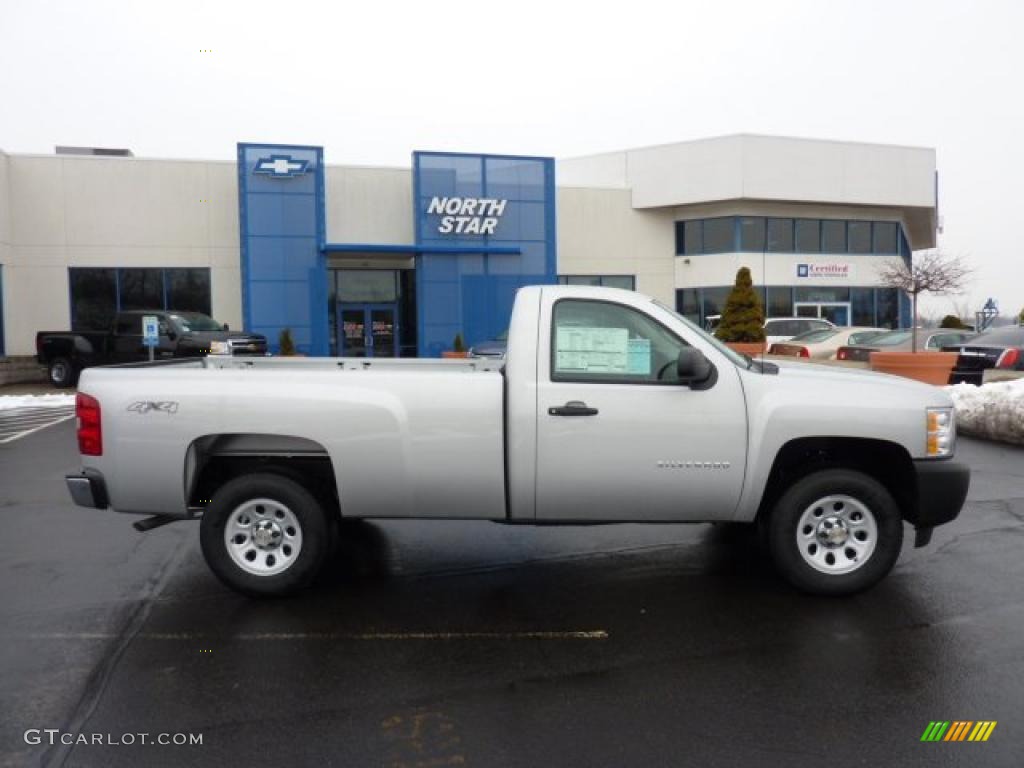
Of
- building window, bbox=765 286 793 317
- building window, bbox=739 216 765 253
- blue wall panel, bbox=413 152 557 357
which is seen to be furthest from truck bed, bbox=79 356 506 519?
building window, bbox=765 286 793 317

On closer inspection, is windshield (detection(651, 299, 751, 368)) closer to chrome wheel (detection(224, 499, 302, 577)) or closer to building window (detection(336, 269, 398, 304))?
chrome wheel (detection(224, 499, 302, 577))

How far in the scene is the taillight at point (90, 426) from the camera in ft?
16.7

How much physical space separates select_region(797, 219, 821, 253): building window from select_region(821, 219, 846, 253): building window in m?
0.24

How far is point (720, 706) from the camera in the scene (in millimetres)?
3818

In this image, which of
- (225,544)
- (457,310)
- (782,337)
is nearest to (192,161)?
(457,310)

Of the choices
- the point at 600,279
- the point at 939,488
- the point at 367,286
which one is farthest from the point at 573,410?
the point at 600,279

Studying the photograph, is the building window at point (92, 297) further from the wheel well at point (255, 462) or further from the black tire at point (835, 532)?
the black tire at point (835, 532)

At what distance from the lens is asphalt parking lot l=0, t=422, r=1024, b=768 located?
348 centimetres

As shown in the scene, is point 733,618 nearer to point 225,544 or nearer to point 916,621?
point 916,621

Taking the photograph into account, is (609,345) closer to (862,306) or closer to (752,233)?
(752,233)

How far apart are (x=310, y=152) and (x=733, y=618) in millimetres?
26445

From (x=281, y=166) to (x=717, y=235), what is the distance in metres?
17.3

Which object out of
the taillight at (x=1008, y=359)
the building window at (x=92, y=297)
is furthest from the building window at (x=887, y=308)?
the building window at (x=92, y=297)

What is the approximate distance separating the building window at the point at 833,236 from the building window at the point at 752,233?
9.90ft
